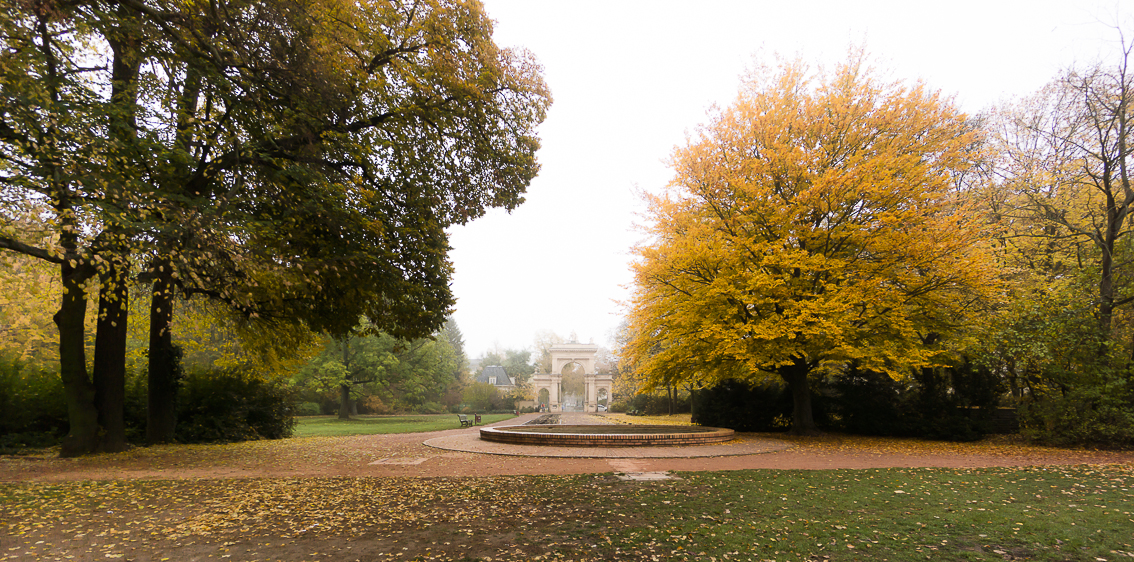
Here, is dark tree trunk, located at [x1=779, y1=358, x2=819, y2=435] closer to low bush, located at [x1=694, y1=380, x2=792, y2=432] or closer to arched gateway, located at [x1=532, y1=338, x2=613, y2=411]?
low bush, located at [x1=694, y1=380, x2=792, y2=432]

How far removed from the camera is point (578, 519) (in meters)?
5.38

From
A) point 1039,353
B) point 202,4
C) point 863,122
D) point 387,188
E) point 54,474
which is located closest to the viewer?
point 202,4

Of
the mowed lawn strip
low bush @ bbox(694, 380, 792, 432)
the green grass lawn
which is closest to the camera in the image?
the mowed lawn strip

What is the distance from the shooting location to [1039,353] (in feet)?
40.0

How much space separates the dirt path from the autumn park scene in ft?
0.50

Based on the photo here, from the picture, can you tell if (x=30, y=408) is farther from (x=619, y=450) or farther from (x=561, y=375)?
(x=561, y=375)

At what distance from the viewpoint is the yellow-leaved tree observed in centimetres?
1262

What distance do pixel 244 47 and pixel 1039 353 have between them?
1798cm

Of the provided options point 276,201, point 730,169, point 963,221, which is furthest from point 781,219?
point 276,201

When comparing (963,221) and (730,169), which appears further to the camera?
(730,169)

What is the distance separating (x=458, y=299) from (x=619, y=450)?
16.7 ft

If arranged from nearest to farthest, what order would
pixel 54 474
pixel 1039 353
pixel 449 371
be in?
pixel 54 474
pixel 1039 353
pixel 449 371

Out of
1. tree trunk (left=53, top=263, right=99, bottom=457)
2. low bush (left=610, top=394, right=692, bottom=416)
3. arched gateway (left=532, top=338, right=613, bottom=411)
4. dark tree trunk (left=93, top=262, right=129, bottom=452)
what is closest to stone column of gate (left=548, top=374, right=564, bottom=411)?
arched gateway (left=532, top=338, right=613, bottom=411)

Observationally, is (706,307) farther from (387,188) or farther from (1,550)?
(1,550)
